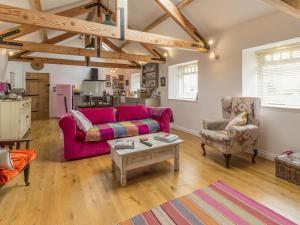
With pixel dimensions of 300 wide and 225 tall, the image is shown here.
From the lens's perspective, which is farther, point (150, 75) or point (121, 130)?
point (150, 75)

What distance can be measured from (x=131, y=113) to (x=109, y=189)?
2126mm

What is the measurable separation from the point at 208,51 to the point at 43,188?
13.8 ft

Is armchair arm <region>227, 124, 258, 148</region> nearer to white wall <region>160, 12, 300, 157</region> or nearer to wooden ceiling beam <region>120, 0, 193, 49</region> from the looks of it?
white wall <region>160, 12, 300, 157</region>

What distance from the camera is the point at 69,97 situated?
7.97 metres

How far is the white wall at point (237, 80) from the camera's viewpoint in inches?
116

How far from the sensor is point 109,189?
2.23 metres

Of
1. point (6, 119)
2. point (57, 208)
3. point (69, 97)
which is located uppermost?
point (69, 97)

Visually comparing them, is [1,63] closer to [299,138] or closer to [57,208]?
[57,208]

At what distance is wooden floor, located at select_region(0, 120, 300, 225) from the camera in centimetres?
177

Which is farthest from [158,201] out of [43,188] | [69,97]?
[69,97]

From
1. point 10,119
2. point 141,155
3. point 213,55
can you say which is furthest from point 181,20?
point 10,119

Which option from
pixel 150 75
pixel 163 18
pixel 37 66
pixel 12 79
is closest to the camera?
pixel 163 18

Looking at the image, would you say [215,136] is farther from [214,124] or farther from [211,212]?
[211,212]

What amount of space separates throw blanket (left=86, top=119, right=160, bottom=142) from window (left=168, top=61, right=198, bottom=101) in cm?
213
